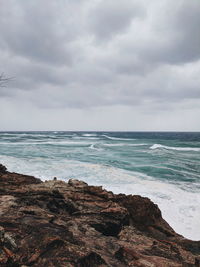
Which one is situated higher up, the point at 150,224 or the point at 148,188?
the point at 150,224

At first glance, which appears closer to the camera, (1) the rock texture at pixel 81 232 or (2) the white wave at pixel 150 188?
(1) the rock texture at pixel 81 232

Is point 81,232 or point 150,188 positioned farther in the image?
point 150,188

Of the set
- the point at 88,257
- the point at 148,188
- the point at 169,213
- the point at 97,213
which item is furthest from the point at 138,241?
the point at 148,188

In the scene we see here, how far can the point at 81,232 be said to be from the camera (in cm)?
473

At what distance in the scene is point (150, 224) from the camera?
6.73m

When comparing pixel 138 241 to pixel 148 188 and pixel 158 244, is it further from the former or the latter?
pixel 148 188

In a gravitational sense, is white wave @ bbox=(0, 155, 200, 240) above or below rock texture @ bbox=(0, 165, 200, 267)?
below

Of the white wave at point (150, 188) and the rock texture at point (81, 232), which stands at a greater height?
the rock texture at point (81, 232)

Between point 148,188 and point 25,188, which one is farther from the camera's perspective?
point 148,188

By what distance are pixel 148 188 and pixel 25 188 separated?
31.2 feet

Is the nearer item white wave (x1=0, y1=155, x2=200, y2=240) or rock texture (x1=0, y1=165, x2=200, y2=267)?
rock texture (x1=0, y1=165, x2=200, y2=267)

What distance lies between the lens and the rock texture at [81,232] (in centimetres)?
356

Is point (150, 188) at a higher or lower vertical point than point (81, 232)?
lower

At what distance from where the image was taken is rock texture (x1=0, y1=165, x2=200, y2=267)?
3.56 m
